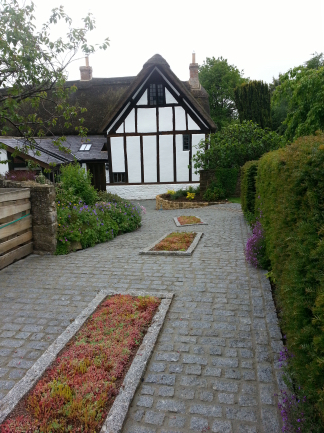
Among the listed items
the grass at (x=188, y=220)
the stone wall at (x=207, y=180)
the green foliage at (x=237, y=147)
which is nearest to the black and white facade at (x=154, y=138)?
the green foliage at (x=237, y=147)

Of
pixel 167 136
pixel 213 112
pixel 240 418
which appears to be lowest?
pixel 240 418

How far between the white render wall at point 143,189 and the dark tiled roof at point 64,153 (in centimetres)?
222

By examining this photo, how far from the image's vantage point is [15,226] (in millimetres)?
6512

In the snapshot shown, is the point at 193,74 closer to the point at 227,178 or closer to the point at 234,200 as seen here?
the point at 227,178

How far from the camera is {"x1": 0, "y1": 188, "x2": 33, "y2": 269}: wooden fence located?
6207 millimetres

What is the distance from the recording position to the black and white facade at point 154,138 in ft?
64.0

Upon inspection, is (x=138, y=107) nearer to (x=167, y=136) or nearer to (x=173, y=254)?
(x=167, y=136)

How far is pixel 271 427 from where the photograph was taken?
253cm

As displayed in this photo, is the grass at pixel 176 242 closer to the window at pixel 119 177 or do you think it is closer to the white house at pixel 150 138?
the white house at pixel 150 138

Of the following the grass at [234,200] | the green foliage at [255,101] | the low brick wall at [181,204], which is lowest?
the low brick wall at [181,204]

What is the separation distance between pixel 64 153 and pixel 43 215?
48.8 ft

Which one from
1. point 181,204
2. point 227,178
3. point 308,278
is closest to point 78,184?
point 181,204

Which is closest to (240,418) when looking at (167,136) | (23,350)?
(23,350)

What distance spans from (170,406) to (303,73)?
38.4 feet
